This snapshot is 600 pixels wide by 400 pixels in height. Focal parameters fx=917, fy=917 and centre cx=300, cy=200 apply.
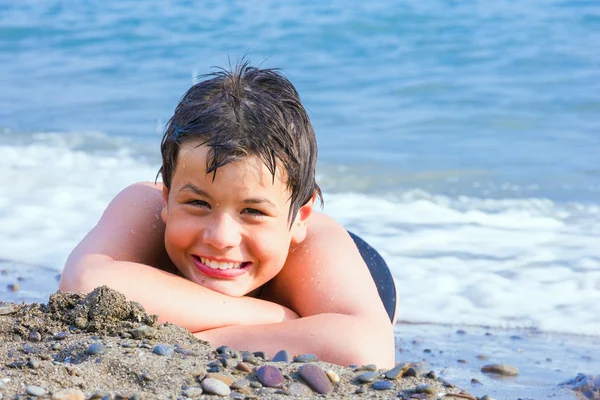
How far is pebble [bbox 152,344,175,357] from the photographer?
8.80ft

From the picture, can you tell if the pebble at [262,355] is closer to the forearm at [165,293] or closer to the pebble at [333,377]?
the pebble at [333,377]

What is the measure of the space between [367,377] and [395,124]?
8.05 m

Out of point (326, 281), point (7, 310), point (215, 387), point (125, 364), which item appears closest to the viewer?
point (215, 387)

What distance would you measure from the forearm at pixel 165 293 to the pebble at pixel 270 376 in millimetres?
687

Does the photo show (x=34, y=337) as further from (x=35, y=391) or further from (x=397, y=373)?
(x=397, y=373)

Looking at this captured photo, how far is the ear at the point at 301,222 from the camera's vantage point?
11.6ft

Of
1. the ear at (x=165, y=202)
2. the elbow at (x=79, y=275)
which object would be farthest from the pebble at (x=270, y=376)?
the ear at (x=165, y=202)

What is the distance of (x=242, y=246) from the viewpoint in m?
3.30

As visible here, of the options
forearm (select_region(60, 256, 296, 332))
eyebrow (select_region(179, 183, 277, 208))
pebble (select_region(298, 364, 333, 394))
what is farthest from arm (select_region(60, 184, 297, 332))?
pebble (select_region(298, 364, 333, 394))

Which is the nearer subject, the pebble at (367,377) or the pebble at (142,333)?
the pebble at (367,377)

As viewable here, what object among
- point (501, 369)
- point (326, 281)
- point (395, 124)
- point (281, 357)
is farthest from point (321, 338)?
point (395, 124)

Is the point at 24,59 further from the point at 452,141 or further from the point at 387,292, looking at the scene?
the point at 387,292

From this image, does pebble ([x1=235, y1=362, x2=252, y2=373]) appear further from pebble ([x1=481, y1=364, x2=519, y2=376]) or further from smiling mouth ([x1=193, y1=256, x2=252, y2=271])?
pebble ([x1=481, y1=364, x2=519, y2=376])

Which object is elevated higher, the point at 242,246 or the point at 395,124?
the point at 395,124
